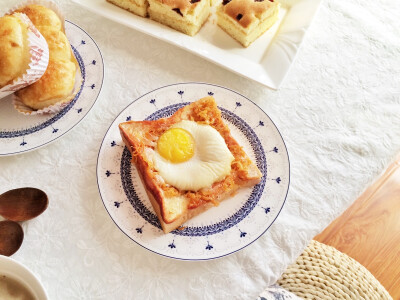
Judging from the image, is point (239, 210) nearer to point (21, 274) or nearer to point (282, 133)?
point (282, 133)

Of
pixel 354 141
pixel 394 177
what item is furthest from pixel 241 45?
pixel 394 177

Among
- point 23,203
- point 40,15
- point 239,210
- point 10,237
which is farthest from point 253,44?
point 10,237

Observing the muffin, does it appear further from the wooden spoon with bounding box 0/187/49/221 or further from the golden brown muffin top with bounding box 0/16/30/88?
the wooden spoon with bounding box 0/187/49/221

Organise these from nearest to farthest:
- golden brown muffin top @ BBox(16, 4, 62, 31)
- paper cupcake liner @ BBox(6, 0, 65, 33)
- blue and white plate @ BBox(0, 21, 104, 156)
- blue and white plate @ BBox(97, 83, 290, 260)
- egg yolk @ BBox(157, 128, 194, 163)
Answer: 1. blue and white plate @ BBox(97, 83, 290, 260)
2. egg yolk @ BBox(157, 128, 194, 163)
3. blue and white plate @ BBox(0, 21, 104, 156)
4. golden brown muffin top @ BBox(16, 4, 62, 31)
5. paper cupcake liner @ BBox(6, 0, 65, 33)

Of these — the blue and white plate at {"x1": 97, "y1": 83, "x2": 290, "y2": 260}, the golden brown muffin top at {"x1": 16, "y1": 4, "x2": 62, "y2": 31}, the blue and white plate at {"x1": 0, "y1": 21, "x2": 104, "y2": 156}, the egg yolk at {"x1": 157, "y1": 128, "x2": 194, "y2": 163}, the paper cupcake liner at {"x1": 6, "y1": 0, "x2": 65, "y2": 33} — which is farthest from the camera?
the paper cupcake liner at {"x1": 6, "y1": 0, "x2": 65, "y2": 33}

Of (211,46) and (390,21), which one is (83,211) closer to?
(211,46)

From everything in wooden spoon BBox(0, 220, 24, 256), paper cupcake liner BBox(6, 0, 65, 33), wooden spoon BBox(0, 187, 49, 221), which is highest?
paper cupcake liner BBox(6, 0, 65, 33)

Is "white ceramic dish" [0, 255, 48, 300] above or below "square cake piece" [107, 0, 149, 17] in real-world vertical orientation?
below

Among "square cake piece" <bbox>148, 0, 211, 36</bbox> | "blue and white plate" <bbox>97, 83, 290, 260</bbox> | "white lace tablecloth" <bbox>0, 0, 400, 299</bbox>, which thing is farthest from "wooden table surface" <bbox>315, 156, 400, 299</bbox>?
"square cake piece" <bbox>148, 0, 211, 36</bbox>
